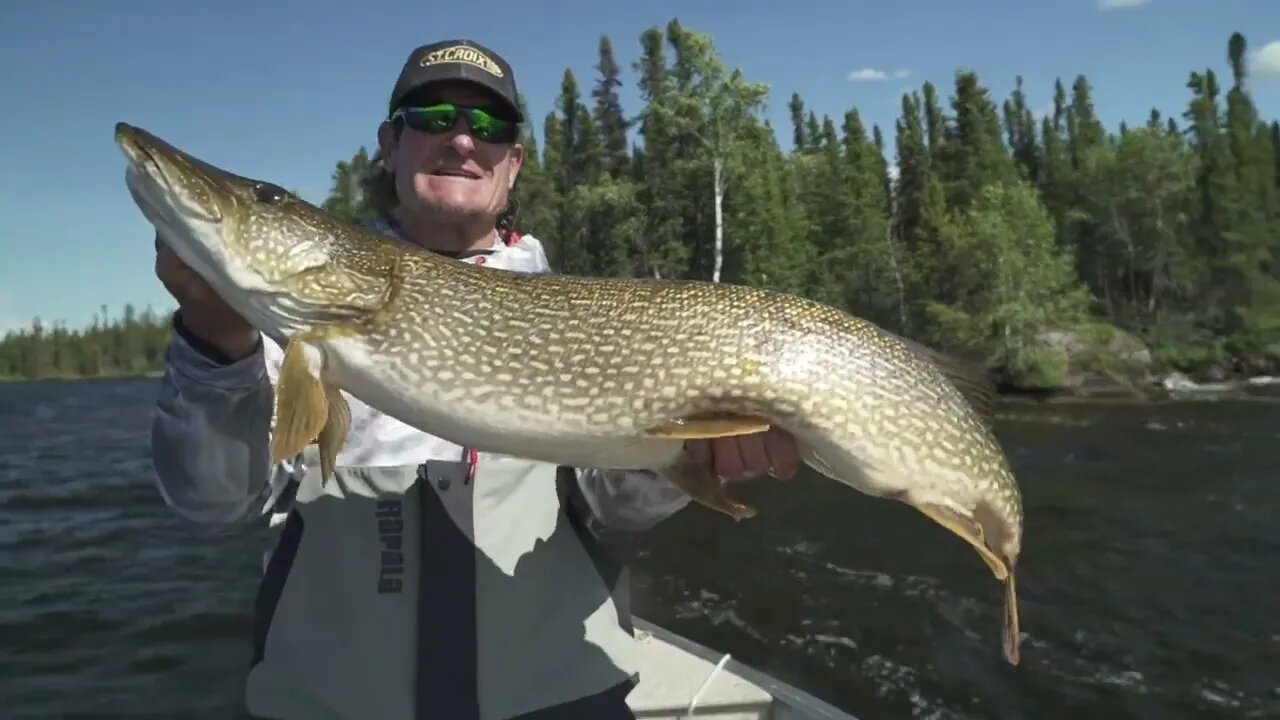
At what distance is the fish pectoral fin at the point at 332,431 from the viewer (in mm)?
2129

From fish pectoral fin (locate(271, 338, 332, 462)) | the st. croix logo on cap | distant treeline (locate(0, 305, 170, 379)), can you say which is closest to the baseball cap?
the st. croix logo on cap

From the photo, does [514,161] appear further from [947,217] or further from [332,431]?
[947,217]

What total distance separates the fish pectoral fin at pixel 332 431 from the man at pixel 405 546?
0.16 meters

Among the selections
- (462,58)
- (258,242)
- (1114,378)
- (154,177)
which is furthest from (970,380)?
(1114,378)

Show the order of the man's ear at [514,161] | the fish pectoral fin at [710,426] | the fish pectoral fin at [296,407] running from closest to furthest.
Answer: the fish pectoral fin at [296,407], the fish pectoral fin at [710,426], the man's ear at [514,161]

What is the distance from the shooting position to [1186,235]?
3772 cm

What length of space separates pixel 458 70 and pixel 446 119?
5.9 inches

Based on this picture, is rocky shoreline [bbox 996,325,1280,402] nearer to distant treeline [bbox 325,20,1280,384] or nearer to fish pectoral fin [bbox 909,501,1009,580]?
distant treeline [bbox 325,20,1280,384]

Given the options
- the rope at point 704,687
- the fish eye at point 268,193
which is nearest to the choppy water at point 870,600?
the rope at point 704,687

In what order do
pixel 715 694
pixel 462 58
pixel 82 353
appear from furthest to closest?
pixel 82 353 → pixel 715 694 → pixel 462 58

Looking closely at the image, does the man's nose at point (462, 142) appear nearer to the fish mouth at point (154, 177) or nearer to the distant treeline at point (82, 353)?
the fish mouth at point (154, 177)

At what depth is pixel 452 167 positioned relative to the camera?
8.54 feet

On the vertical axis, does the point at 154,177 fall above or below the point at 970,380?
above

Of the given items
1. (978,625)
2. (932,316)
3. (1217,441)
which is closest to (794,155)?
(932,316)
